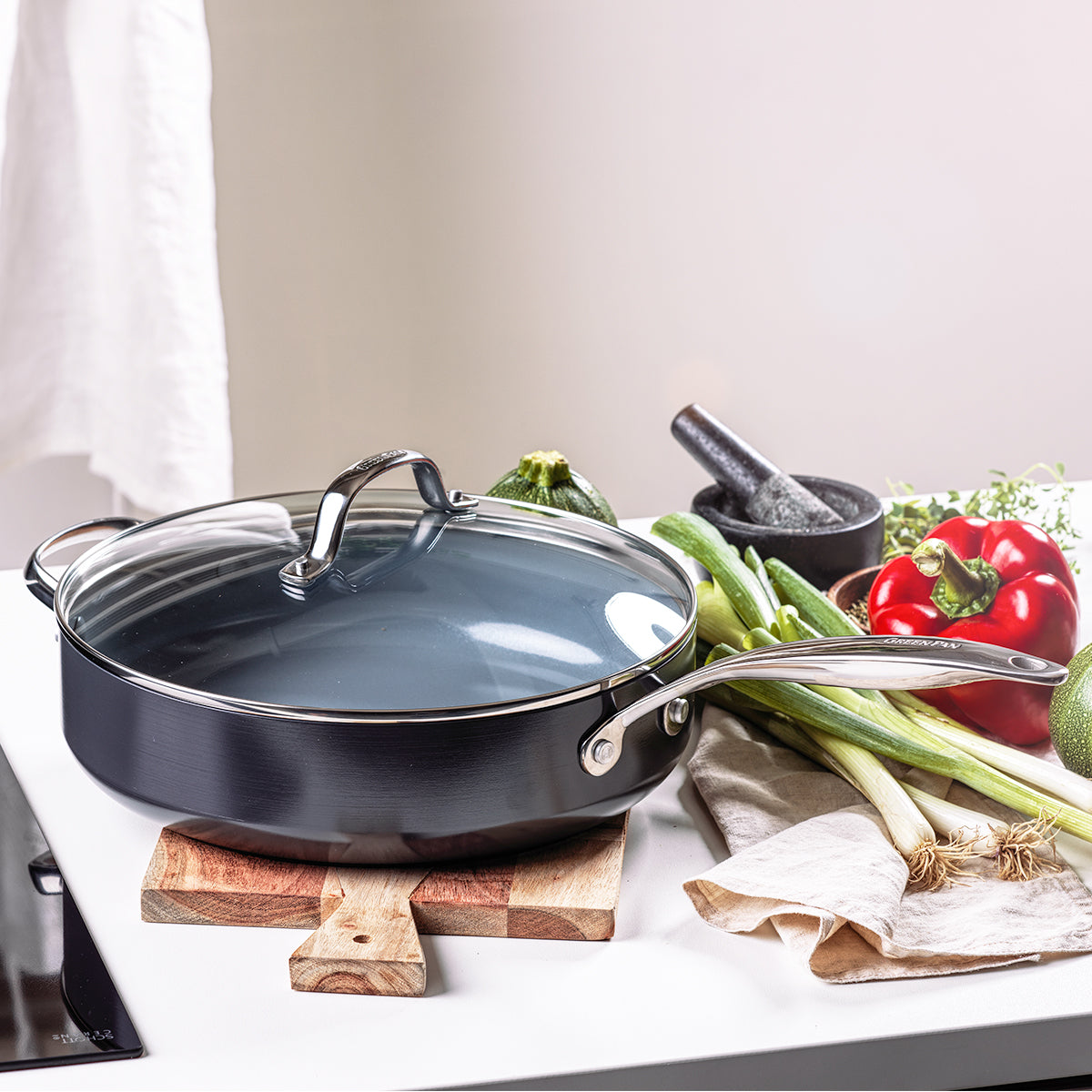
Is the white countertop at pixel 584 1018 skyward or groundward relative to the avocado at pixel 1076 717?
groundward

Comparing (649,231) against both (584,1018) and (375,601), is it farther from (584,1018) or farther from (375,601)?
(584,1018)

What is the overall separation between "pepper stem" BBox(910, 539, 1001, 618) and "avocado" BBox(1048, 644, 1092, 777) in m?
0.15

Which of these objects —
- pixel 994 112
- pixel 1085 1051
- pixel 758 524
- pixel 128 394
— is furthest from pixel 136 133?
pixel 994 112

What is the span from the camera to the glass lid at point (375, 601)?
2.14 ft

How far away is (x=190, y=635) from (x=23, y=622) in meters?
0.53

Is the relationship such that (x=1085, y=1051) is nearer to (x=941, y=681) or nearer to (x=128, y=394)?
(x=941, y=681)

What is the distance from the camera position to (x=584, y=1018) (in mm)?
591

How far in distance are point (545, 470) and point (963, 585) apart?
1.26ft

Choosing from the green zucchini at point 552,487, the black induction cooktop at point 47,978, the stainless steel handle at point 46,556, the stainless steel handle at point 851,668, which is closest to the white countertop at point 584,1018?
the black induction cooktop at point 47,978

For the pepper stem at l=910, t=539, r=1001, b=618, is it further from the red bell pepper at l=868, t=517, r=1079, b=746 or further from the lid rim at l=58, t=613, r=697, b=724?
the lid rim at l=58, t=613, r=697, b=724

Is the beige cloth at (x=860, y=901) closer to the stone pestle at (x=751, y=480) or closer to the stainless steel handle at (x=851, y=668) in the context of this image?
the stainless steel handle at (x=851, y=668)

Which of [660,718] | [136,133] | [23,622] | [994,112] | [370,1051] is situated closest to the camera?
[370,1051]

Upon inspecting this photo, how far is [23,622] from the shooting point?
1133 millimetres

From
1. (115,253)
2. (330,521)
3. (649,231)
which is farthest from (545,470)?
(649,231)
